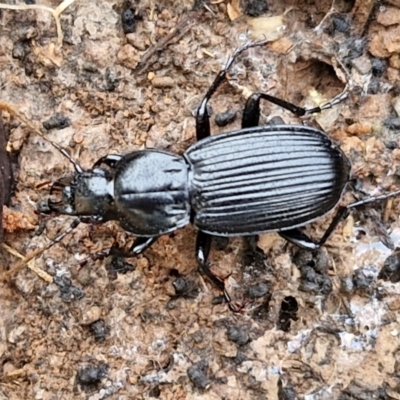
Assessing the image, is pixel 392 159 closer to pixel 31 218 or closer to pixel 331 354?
pixel 331 354

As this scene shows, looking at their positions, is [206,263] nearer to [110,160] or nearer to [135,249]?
[135,249]

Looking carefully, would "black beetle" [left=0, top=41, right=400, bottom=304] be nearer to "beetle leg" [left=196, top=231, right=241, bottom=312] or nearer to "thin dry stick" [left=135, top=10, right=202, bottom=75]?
"beetle leg" [left=196, top=231, right=241, bottom=312]

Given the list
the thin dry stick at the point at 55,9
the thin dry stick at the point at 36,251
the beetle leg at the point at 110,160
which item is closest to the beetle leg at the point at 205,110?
A: the beetle leg at the point at 110,160

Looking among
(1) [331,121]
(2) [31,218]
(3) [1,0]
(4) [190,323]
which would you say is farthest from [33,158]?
(1) [331,121]

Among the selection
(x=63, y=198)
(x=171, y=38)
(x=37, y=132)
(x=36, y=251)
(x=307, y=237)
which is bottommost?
(x=36, y=251)

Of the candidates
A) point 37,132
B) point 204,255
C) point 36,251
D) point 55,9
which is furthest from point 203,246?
point 55,9

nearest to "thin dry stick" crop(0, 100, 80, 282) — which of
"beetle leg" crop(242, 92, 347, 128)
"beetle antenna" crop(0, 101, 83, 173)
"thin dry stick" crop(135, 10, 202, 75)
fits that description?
"beetle antenna" crop(0, 101, 83, 173)

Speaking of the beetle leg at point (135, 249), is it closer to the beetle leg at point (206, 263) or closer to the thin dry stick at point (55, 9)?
the beetle leg at point (206, 263)
